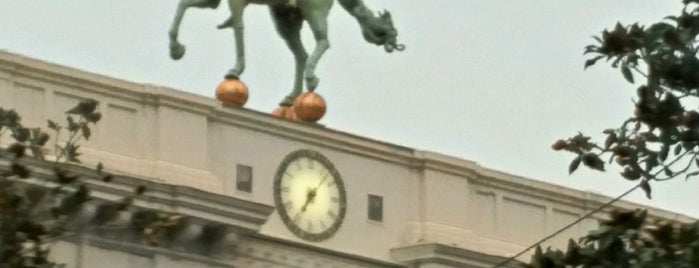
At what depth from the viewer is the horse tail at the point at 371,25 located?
47.4 m

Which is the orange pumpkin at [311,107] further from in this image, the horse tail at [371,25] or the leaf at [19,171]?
the leaf at [19,171]

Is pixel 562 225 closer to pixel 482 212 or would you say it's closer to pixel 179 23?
pixel 482 212

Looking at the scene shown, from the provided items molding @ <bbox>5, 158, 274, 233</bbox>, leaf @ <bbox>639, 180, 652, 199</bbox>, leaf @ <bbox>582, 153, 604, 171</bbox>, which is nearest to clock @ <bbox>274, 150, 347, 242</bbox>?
molding @ <bbox>5, 158, 274, 233</bbox>

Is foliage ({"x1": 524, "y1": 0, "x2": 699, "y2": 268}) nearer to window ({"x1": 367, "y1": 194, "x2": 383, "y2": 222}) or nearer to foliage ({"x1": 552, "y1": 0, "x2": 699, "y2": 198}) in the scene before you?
A: foliage ({"x1": 552, "y1": 0, "x2": 699, "y2": 198})

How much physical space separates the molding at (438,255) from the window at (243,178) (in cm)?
229

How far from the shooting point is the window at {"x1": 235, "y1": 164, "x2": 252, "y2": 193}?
45688 mm

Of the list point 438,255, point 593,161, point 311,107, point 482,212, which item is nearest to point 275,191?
point 311,107

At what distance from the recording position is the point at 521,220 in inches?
1918

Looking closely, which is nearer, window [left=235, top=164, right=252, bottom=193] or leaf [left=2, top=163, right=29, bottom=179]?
leaf [left=2, top=163, right=29, bottom=179]

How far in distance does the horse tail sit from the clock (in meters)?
1.87

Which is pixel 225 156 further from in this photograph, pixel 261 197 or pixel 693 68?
pixel 693 68

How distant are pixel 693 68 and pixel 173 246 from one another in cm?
2296

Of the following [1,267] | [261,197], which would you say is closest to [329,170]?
[261,197]

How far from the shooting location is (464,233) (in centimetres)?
4788
